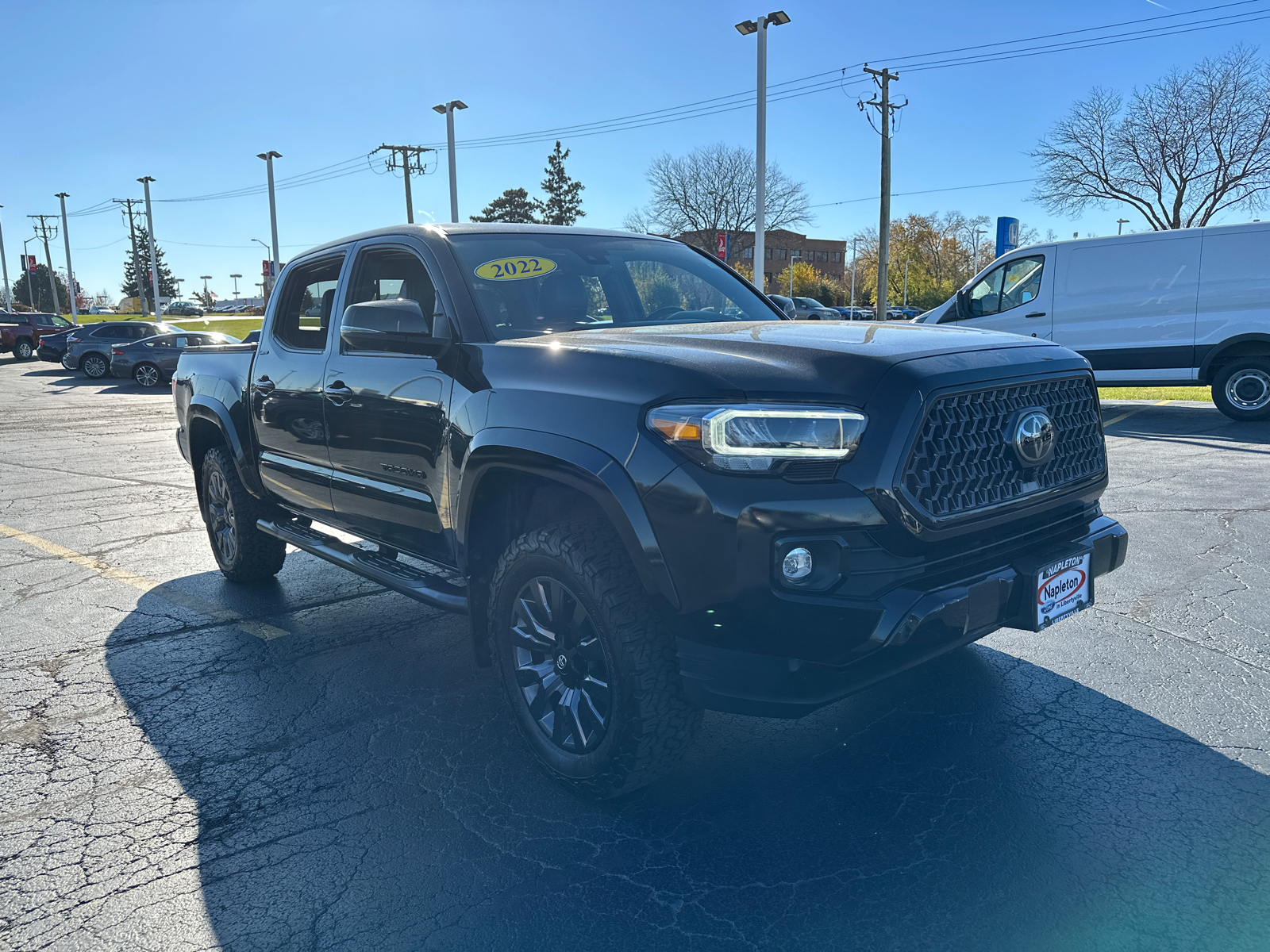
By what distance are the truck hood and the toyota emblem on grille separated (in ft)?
0.65

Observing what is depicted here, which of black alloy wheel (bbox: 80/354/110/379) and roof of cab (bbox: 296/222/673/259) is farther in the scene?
black alloy wheel (bbox: 80/354/110/379)

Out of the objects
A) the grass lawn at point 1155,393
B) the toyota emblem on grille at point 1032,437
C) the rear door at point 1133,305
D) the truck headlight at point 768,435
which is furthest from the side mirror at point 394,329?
the grass lawn at point 1155,393

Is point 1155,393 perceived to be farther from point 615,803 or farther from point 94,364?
point 94,364

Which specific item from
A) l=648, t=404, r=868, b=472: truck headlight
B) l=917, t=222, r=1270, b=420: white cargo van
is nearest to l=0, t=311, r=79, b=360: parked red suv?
l=917, t=222, r=1270, b=420: white cargo van

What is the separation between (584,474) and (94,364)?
29755 millimetres

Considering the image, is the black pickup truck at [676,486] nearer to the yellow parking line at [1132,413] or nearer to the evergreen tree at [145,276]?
the yellow parking line at [1132,413]

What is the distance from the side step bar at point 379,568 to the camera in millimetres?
3490

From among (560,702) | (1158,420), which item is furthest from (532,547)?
(1158,420)

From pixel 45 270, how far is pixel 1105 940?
443ft

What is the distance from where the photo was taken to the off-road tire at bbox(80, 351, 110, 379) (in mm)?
27547

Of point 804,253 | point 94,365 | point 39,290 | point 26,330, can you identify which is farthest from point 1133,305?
point 39,290

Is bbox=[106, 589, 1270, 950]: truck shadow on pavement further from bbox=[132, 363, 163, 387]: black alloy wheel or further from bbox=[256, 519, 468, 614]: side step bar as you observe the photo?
bbox=[132, 363, 163, 387]: black alloy wheel

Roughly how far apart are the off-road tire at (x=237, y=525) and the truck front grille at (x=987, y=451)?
12.9ft

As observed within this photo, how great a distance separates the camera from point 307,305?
15.9 feet
